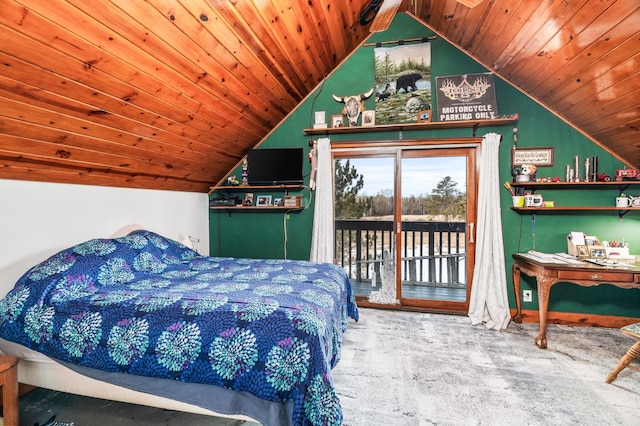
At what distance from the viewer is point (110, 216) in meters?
2.85

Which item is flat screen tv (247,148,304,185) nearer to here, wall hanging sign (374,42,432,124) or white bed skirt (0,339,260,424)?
wall hanging sign (374,42,432,124)

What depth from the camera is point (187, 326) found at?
1617 mm

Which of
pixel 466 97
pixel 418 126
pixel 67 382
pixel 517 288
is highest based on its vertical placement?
pixel 466 97

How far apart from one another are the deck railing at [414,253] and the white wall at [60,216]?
2252 millimetres

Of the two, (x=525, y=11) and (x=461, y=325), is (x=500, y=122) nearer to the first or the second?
(x=525, y=11)

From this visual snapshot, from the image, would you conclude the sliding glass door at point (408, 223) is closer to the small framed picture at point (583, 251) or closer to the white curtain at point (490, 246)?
the white curtain at point (490, 246)

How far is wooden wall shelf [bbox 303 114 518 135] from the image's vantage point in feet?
10.9

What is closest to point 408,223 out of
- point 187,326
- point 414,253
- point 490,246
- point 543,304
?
point 414,253

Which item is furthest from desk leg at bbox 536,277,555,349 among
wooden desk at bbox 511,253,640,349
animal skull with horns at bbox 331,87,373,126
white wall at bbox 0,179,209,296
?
white wall at bbox 0,179,209,296

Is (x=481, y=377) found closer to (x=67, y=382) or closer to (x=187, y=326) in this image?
(x=187, y=326)

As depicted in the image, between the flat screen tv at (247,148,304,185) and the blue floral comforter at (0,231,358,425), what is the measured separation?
5.91 ft

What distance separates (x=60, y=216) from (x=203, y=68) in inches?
64.1

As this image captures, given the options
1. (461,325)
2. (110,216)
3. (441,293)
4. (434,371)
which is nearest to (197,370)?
(434,371)

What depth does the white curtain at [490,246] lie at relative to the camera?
3336mm
